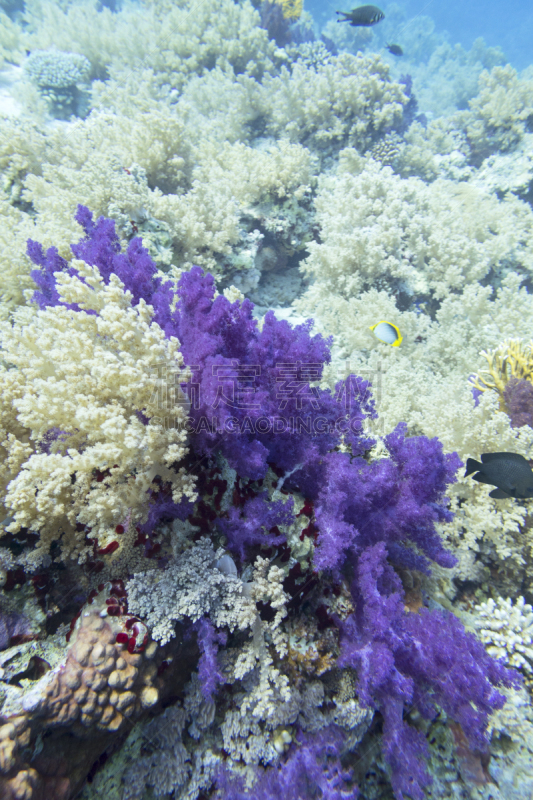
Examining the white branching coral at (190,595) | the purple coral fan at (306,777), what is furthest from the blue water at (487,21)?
the purple coral fan at (306,777)

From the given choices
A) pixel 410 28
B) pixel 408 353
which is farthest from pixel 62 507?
pixel 410 28

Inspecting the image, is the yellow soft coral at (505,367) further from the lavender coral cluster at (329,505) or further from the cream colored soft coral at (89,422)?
the cream colored soft coral at (89,422)

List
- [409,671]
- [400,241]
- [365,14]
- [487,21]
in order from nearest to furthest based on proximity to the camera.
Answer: [409,671], [400,241], [365,14], [487,21]

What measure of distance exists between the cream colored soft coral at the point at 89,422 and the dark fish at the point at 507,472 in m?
2.05

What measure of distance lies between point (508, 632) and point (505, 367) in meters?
2.59

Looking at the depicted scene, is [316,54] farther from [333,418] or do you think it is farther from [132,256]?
[333,418]

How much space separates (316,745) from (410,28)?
45998 millimetres

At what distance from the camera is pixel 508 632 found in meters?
2.50

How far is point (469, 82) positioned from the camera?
1669 centimetres

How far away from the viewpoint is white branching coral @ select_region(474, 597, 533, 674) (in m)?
2.45

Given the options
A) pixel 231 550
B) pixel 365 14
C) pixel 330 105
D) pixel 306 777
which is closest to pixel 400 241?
pixel 330 105

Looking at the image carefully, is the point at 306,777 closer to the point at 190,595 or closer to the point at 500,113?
the point at 190,595

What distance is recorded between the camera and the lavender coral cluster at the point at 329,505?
74.8 inches

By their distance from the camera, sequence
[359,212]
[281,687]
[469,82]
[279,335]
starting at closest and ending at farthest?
[281,687], [279,335], [359,212], [469,82]
